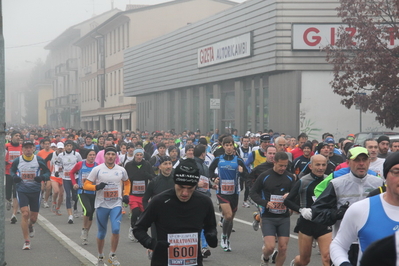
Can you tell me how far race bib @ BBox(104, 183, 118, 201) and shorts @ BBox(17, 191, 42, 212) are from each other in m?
2.13

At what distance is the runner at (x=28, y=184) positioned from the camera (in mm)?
10984

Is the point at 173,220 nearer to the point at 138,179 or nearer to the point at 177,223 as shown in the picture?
the point at 177,223

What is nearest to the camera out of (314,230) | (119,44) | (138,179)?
(314,230)

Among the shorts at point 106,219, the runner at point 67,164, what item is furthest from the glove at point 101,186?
the runner at point 67,164

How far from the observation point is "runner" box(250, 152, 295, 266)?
8.50 meters

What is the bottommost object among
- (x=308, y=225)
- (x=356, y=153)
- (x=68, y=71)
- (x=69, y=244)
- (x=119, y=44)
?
(x=69, y=244)

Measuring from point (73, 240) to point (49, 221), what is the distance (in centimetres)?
286

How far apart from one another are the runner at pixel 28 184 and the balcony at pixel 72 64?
244 ft

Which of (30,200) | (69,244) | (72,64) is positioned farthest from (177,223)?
(72,64)

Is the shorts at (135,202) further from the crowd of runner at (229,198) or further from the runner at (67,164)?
the runner at (67,164)

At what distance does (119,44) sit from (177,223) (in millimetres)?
54633

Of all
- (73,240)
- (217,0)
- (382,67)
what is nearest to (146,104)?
(217,0)

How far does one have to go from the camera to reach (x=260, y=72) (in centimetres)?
3053

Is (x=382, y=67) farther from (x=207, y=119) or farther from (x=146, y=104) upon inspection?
(x=146, y=104)
